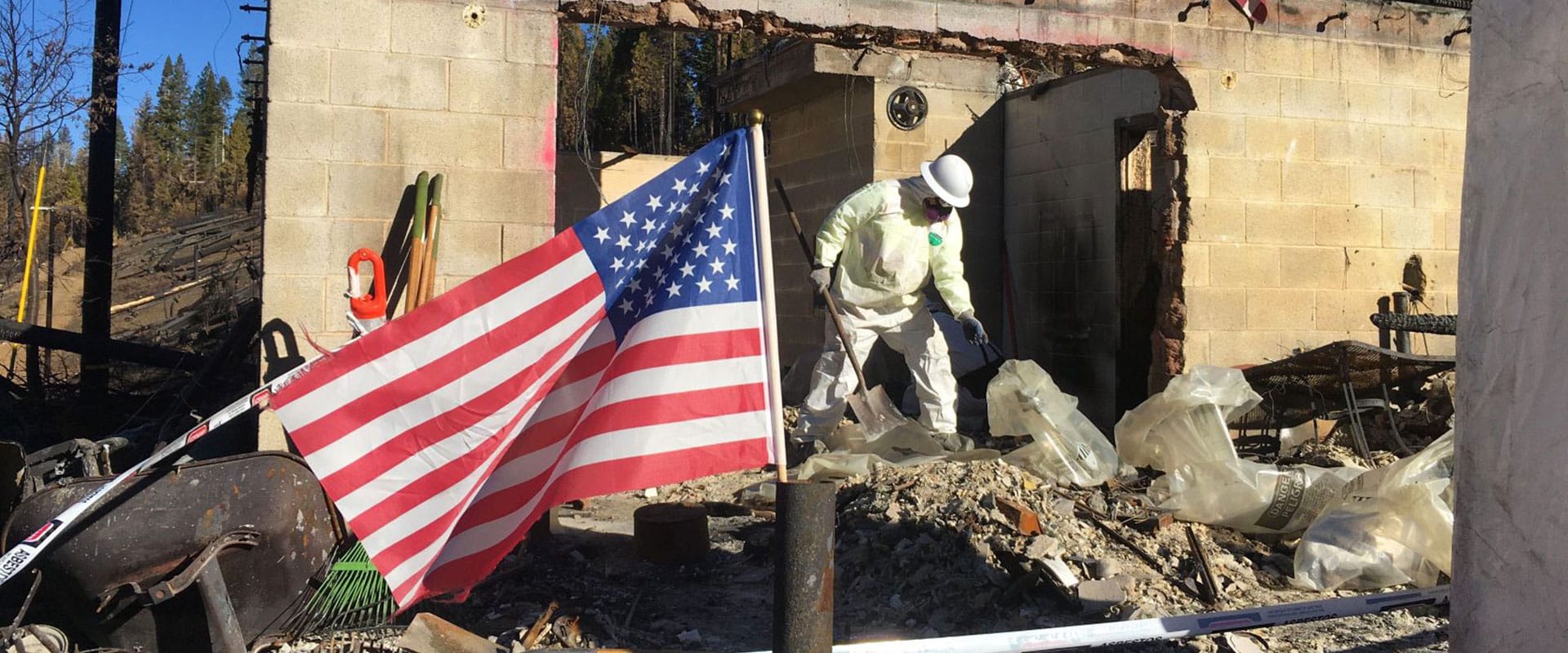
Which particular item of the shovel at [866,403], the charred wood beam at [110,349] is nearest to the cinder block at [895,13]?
the shovel at [866,403]

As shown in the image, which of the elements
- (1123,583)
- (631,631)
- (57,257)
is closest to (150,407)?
(631,631)

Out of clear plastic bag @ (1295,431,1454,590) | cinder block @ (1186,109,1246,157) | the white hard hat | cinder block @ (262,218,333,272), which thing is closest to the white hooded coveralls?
the white hard hat

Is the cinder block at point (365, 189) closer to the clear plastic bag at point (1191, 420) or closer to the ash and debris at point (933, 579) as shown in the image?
the ash and debris at point (933, 579)

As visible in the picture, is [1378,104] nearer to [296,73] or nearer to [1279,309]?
[1279,309]

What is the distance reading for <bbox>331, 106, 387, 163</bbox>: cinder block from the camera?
520 cm

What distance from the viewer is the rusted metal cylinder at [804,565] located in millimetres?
2418

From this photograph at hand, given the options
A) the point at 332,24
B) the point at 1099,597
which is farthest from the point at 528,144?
the point at 1099,597

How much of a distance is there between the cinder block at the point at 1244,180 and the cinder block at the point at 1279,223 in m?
0.06

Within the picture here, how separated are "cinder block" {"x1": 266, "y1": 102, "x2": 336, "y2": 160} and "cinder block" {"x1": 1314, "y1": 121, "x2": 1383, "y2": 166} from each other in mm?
5940

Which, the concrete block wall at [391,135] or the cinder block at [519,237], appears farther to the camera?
the cinder block at [519,237]

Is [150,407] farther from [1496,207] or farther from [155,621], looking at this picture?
[1496,207]

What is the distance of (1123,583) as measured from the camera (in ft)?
14.5

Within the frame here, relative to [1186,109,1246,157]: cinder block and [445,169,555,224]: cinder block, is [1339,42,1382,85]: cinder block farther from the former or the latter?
[445,169,555,224]: cinder block

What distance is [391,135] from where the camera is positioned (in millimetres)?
5277
